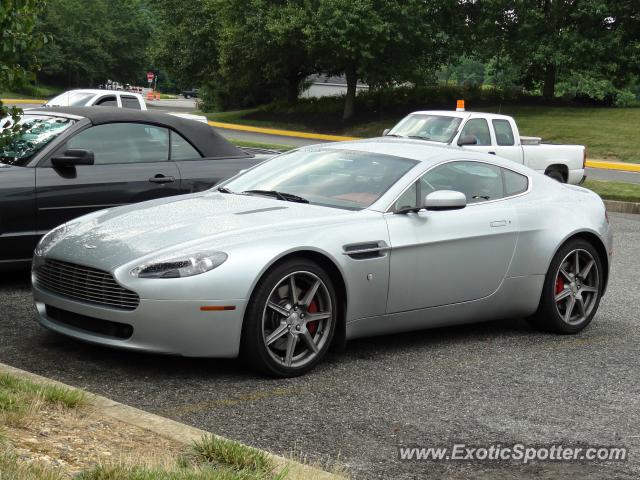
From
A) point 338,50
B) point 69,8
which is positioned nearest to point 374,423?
point 338,50

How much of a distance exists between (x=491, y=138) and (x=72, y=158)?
1144 centimetres

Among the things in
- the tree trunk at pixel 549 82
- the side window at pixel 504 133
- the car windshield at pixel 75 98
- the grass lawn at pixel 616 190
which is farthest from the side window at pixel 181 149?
the tree trunk at pixel 549 82

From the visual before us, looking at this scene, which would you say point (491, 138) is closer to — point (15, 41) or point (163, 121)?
point (163, 121)

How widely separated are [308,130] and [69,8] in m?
47.1

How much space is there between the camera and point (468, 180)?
7348 millimetres

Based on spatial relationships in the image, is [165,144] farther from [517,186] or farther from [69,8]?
[69,8]

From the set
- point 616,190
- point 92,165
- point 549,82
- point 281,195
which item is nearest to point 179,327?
point 281,195

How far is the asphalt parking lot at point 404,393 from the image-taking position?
4.88m

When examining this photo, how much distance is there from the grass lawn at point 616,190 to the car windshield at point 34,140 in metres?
12.8

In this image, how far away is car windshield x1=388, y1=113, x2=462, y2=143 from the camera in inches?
701

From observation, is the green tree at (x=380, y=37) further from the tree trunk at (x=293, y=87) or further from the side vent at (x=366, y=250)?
the side vent at (x=366, y=250)

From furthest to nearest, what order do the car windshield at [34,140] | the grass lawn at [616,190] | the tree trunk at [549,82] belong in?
1. the tree trunk at [549,82]
2. the grass lawn at [616,190]
3. the car windshield at [34,140]

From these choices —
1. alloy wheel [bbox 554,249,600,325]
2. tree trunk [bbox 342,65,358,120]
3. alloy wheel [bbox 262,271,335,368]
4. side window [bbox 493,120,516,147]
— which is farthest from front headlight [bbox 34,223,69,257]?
tree trunk [bbox 342,65,358,120]

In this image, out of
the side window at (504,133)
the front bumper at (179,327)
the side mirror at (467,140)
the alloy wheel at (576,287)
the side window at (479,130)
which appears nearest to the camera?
the front bumper at (179,327)
